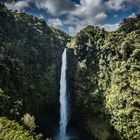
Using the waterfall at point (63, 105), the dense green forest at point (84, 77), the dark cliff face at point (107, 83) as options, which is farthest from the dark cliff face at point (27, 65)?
the dark cliff face at point (107, 83)

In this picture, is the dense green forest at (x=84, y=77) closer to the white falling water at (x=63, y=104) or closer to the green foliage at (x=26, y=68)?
the green foliage at (x=26, y=68)

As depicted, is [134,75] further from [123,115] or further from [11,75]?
[11,75]

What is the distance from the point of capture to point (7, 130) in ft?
40.2

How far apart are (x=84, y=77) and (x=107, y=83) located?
7.17m

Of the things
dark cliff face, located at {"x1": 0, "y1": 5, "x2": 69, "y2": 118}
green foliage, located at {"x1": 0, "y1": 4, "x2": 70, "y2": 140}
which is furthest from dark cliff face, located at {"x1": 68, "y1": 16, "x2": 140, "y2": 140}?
green foliage, located at {"x1": 0, "y1": 4, "x2": 70, "y2": 140}

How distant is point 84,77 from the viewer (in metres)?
66.9

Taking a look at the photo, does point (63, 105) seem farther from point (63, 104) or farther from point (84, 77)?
point (84, 77)

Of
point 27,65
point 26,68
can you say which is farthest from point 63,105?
point 27,65

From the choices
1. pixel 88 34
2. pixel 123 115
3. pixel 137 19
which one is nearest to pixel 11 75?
pixel 123 115

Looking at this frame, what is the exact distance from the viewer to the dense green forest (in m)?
52.3

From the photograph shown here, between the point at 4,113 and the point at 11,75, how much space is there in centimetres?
1430

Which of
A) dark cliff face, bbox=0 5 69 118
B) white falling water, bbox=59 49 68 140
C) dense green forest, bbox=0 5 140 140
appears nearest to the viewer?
dense green forest, bbox=0 5 140 140

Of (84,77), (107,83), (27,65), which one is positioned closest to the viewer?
(107,83)

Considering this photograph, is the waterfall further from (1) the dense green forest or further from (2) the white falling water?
(1) the dense green forest
